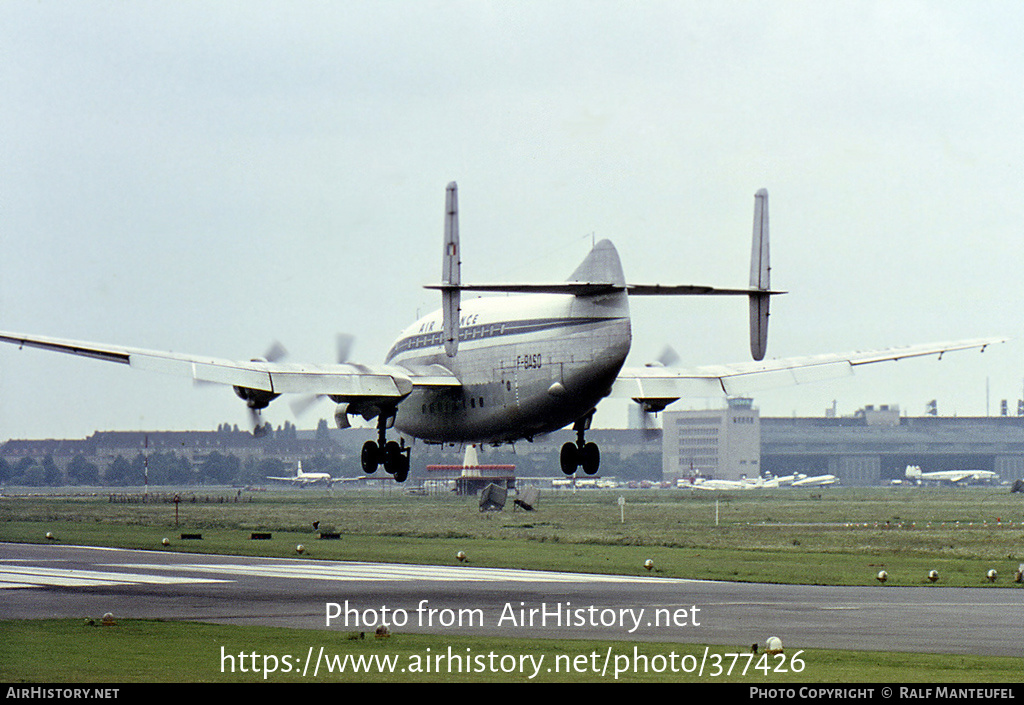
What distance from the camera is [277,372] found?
60531mm

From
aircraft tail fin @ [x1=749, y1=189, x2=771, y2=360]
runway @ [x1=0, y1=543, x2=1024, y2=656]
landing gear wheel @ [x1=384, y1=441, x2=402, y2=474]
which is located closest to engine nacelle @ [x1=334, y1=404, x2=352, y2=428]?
landing gear wheel @ [x1=384, y1=441, x2=402, y2=474]

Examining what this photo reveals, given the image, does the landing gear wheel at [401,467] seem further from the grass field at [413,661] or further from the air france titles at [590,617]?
the grass field at [413,661]

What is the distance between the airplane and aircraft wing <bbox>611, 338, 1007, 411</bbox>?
2.2 inches

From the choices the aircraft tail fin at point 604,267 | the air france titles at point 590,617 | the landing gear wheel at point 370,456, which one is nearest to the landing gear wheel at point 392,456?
the landing gear wheel at point 370,456

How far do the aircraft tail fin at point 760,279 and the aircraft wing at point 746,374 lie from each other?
417 inches

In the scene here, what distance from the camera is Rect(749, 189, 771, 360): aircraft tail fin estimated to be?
49.8 metres

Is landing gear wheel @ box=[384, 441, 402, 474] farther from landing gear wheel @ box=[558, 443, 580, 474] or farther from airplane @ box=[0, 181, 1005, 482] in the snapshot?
landing gear wheel @ box=[558, 443, 580, 474]

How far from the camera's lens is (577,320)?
5400cm

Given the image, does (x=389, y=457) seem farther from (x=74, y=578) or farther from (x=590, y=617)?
(x=74, y=578)

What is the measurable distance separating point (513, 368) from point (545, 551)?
109 feet

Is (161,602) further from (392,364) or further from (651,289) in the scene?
(651,289)

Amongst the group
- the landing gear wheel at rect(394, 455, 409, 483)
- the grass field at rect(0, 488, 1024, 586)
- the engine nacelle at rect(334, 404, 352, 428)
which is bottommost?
the grass field at rect(0, 488, 1024, 586)

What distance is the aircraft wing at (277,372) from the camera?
57.5 metres

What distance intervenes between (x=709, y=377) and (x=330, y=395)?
17.5 m
